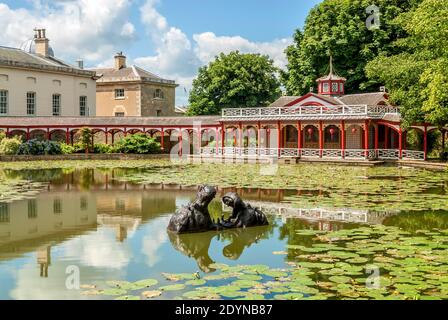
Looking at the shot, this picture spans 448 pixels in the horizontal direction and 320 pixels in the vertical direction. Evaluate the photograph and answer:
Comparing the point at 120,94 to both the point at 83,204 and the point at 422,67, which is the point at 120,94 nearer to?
the point at 422,67

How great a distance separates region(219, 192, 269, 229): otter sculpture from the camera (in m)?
13.4

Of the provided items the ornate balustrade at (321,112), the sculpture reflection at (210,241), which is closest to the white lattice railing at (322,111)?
the ornate balustrade at (321,112)

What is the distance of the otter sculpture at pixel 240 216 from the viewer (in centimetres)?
1340

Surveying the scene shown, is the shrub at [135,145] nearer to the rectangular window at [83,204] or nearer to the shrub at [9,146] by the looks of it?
Answer: the shrub at [9,146]

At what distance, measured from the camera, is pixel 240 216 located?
1354cm

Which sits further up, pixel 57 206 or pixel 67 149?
pixel 67 149

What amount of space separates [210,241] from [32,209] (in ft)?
22.1

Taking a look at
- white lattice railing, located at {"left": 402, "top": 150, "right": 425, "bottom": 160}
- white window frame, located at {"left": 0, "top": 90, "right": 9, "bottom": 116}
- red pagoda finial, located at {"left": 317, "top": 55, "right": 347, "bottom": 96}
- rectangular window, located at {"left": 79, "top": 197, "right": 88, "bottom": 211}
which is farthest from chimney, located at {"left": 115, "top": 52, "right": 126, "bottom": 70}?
rectangular window, located at {"left": 79, "top": 197, "right": 88, "bottom": 211}

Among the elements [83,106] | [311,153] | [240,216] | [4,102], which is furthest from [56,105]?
[240,216]

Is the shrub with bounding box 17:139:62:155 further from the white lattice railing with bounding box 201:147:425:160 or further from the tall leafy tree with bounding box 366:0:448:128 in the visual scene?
the tall leafy tree with bounding box 366:0:448:128

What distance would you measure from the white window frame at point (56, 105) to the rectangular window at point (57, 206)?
32314 mm
